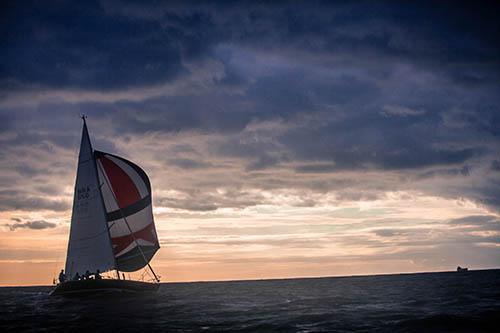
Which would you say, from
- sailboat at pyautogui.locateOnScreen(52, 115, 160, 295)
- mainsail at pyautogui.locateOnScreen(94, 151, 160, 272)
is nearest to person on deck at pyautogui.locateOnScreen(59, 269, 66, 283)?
sailboat at pyautogui.locateOnScreen(52, 115, 160, 295)

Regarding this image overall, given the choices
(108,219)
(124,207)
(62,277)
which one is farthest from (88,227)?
(62,277)

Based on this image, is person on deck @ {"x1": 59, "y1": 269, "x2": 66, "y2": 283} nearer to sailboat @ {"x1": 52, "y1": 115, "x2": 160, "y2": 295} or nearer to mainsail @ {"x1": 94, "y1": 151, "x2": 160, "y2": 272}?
sailboat @ {"x1": 52, "y1": 115, "x2": 160, "y2": 295}

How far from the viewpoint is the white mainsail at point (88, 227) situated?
49.2 meters

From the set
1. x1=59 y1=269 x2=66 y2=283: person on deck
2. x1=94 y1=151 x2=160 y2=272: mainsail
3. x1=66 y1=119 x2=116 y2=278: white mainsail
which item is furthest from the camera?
x1=59 y1=269 x2=66 y2=283: person on deck

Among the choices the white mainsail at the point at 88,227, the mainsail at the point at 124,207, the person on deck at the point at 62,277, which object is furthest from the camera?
the person on deck at the point at 62,277

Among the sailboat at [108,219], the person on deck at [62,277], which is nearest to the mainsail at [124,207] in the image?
the sailboat at [108,219]

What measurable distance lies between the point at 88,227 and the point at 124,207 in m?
4.03

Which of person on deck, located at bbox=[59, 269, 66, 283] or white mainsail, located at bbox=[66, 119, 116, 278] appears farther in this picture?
person on deck, located at bbox=[59, 269, 66, 283]

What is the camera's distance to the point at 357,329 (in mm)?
25266

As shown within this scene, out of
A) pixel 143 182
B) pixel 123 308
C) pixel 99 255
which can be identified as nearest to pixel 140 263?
pixel 99 255

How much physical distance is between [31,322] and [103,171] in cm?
2191

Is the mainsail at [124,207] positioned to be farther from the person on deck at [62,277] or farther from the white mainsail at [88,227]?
the person on deck at [62,277]

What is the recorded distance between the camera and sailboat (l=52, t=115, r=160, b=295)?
49344 millimetres

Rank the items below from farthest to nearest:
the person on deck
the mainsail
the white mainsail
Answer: the person on deck → the mainsail → the white mainsail
